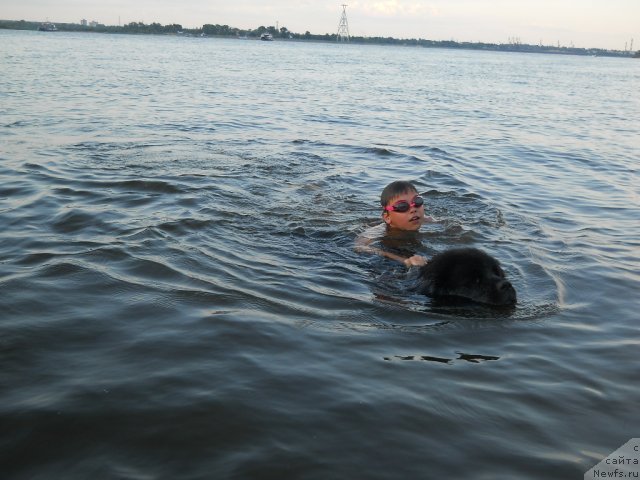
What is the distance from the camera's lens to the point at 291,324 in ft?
15.0

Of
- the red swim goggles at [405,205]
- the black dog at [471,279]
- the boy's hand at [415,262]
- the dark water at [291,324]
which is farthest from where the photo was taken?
the red swim goggles at [405,205]

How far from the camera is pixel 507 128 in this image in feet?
57.8

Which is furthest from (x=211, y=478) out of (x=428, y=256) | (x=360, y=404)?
(x=428, y=256)

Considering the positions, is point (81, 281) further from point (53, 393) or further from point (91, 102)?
point (91, 102)

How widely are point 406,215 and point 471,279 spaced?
1897mm

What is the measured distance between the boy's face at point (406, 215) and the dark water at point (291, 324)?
291 millimetres

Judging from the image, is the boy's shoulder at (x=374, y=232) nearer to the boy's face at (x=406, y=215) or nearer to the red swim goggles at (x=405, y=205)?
the boy's face at (x=406, y=215)

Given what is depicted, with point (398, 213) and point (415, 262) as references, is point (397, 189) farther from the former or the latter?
point (415, 262)

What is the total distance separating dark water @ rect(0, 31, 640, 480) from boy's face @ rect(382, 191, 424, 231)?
29 centimetres

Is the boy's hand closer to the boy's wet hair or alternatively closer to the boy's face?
the boy's face

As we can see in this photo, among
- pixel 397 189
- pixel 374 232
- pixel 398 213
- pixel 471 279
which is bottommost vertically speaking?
pixel 374 232


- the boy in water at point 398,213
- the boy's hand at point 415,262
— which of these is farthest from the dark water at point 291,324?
the boy in water at point 398,213

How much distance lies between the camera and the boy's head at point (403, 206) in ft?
21.7

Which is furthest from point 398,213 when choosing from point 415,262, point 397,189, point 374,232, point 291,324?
point 291,324
